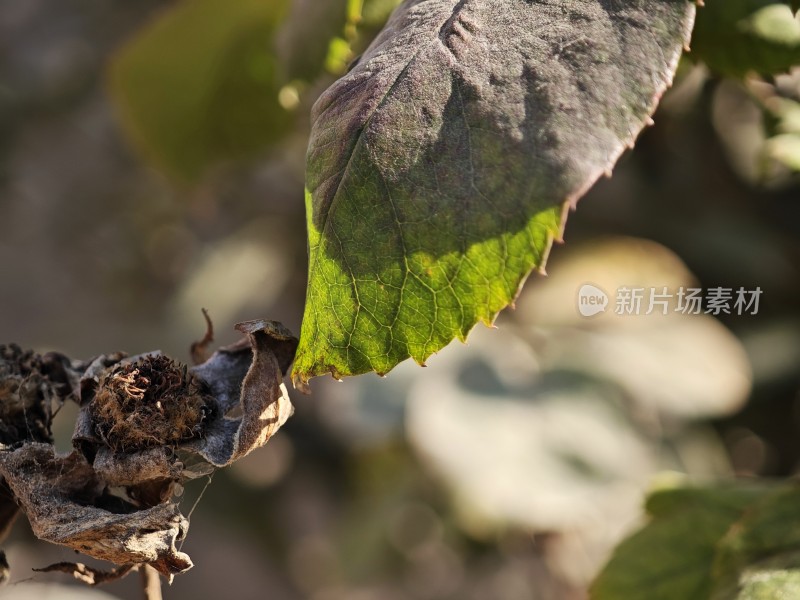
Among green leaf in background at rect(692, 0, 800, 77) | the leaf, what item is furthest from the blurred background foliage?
the leaf

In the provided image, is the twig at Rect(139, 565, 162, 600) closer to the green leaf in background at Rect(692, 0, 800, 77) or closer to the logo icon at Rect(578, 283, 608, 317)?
the green leaf in background at Rect(692, 0, 800, 77)

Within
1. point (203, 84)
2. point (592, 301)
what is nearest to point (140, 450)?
point (203, 84)

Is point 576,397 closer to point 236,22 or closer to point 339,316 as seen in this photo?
point 236,22

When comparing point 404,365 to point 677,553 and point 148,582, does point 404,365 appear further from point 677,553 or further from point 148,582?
point 148,582

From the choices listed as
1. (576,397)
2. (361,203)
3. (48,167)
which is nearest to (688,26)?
(361,203)

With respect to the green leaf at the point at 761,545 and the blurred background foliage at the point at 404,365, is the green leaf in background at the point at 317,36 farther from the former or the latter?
the green leaf at the point at 761,545
